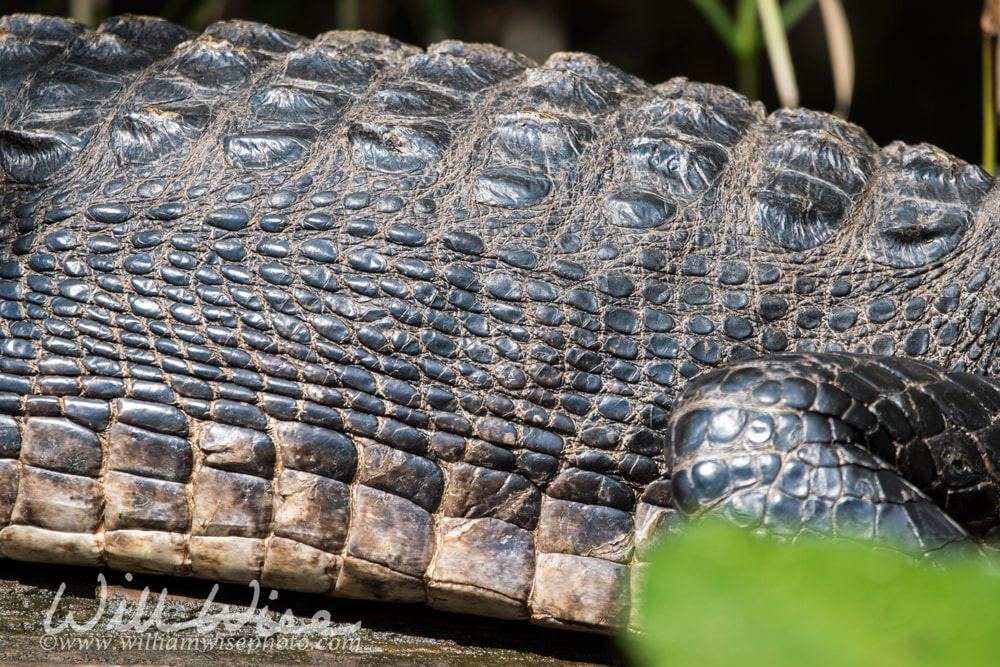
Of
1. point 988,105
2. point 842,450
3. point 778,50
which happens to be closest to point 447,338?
point 842,450

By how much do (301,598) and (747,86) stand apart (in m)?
3.09

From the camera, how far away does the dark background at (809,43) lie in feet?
25.3

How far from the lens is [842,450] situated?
6.42 feet

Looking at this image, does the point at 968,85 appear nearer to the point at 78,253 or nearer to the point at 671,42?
the point at 671,42

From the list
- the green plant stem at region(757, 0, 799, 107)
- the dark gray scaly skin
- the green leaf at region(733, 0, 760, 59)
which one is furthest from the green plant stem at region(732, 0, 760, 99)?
the dark gray scaly skin

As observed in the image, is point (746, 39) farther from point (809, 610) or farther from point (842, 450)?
point (809, 610)

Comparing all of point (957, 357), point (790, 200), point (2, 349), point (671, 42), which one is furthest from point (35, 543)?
point (671, 42)

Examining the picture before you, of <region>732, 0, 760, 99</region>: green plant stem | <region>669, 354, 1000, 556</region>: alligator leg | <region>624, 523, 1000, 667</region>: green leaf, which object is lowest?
<region>624, 523, 1000, 667</region>: green leaf

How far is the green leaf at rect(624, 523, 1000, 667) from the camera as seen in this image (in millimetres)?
564

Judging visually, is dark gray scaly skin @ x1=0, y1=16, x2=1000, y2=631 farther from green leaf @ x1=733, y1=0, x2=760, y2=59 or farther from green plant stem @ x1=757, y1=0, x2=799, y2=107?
green leaf @ x1=733, y1=0, x2=760, y2=59

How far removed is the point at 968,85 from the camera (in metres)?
8.01

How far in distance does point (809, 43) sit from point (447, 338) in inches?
290

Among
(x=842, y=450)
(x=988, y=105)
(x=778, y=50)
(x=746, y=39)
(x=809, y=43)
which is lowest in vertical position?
(x=842, y=450)

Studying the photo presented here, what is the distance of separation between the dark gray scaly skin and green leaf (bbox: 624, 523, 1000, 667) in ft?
4.66
